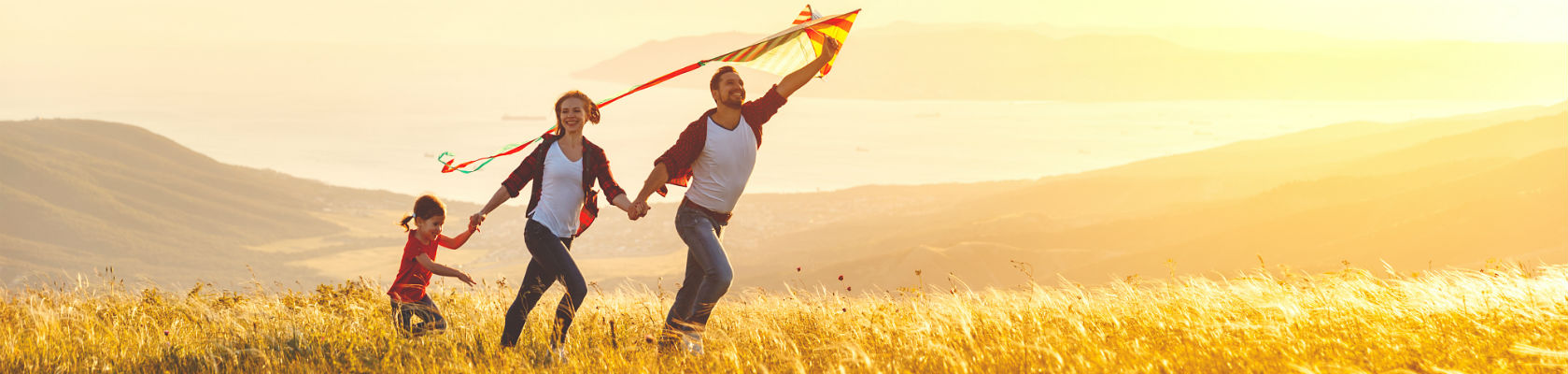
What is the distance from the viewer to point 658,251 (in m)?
94.7

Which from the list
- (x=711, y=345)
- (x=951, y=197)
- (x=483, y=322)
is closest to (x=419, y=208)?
(x=483, y=322)

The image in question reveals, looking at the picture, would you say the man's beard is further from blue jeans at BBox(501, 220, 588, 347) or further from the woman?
blue jeans at BBox(501, 220, 588, 347)

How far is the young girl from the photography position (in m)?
5.77

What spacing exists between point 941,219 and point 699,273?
3021 inches

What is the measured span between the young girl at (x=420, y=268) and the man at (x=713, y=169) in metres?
1.19

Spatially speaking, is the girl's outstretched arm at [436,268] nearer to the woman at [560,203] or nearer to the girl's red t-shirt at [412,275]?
the girl's red t-shirt at [412,275]

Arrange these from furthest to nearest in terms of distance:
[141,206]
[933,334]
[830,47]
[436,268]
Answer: [141,206], [830,47], [436,268], [933,334]

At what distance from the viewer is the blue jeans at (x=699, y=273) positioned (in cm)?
550

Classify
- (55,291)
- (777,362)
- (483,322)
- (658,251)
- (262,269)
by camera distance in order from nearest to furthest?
(777,362), (483,322), (55,291), (658,251), (262,269)

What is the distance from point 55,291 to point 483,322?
5010mm

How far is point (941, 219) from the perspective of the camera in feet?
267

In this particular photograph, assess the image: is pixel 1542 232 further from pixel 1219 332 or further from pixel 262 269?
pixel 262 269

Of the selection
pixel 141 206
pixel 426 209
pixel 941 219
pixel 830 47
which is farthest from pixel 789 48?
pixel 141 206

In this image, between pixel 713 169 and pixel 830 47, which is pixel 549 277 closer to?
pixel 713 169
